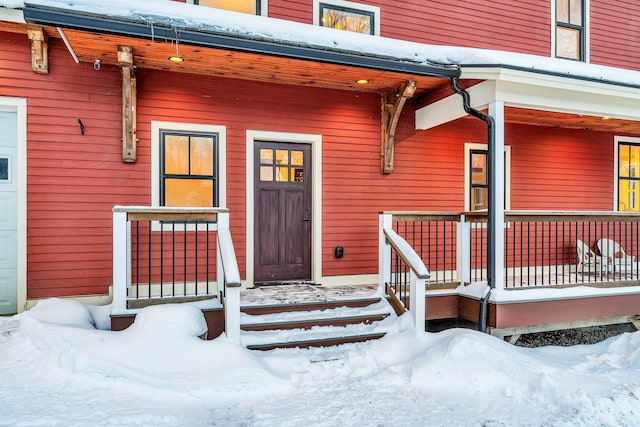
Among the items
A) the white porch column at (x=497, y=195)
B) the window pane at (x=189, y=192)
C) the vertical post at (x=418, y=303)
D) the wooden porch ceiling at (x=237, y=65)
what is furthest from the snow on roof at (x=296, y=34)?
the vertical post at (x=418, y=303)

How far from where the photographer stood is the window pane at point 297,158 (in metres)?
6.17

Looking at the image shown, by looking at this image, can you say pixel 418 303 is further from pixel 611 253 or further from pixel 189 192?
pixel 611 253

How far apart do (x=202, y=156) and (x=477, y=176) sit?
176 inches

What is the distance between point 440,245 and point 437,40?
3429mm

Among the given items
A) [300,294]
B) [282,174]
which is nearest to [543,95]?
[282,174]

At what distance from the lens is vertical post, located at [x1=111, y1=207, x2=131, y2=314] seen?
4.12 m

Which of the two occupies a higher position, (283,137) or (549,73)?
(549,73)

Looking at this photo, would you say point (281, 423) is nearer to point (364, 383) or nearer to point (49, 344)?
point (364, 383)

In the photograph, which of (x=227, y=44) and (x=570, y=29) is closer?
(x=227, y=44)

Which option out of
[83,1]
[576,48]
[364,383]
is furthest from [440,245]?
[83,1]

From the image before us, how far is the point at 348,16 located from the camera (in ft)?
22.3

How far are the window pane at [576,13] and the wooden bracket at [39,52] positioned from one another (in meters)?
8.88

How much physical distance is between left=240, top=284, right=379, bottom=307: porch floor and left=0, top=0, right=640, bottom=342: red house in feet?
1.10

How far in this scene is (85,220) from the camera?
5.24 m
